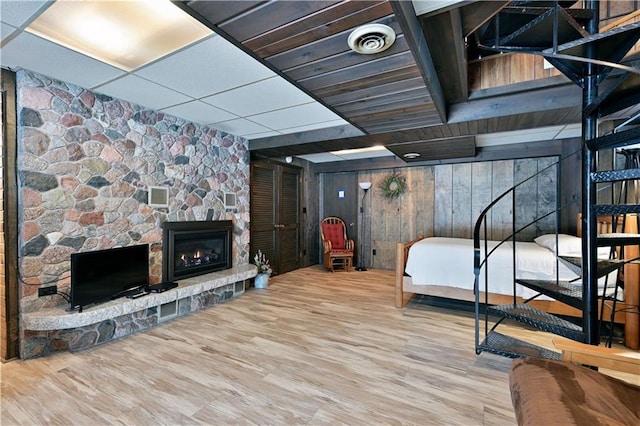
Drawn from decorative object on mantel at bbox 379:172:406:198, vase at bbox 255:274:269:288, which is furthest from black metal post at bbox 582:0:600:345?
decorative object on mantel at bbox 379:172:406:198

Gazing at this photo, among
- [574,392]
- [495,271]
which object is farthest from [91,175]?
[495,271]

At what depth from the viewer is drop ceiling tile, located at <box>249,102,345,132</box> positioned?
3.15 m

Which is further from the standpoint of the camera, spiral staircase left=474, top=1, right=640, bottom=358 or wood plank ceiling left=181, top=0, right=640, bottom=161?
spiral staircase left=474, top=1, right=640, bottom=358

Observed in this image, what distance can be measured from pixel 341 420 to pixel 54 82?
3.59 metres

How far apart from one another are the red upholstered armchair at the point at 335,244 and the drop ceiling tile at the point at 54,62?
453 centimetres

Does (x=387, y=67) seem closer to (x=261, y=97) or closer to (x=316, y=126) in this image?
(x=261, y=97)

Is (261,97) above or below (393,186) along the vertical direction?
above

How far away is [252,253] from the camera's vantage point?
16.1 ft

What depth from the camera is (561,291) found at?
2.11 meters

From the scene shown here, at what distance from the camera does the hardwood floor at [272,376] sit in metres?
1.79

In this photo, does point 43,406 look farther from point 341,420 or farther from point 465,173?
point 465,173

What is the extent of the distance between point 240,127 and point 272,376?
305 cm

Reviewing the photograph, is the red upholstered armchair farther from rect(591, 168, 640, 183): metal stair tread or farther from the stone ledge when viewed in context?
rect(591, 168, 640, 183): metal stair tread

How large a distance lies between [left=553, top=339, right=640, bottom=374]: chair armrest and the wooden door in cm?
421
